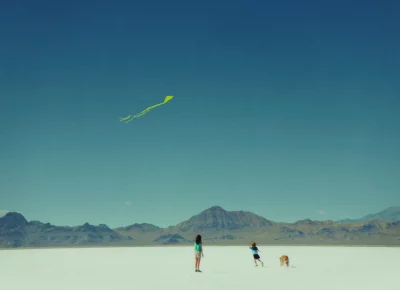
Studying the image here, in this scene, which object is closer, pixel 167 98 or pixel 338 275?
pixel 338 275

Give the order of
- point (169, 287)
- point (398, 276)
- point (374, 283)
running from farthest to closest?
point (398, 276) < point (374, 283) < point (169, 287)

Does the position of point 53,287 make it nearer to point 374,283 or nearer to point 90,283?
point 90,283

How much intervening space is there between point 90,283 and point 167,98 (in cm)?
1419

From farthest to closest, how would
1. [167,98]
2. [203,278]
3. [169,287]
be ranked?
1. [167,98]
2. [203,278]
3. [169,287]

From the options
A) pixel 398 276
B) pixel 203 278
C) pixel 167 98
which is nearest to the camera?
pixel 203 278

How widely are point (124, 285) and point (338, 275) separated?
12412mm

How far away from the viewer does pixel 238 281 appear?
22797 millimetres

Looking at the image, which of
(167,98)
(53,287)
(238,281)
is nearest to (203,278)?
(238,281)

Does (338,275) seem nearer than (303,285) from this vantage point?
No

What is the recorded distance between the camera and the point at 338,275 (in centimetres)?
2652

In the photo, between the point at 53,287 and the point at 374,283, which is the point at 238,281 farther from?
the point at 53,287

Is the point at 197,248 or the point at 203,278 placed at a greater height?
the point at 197,248

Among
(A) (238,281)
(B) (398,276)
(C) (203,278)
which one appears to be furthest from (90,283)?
(B) (398,276)

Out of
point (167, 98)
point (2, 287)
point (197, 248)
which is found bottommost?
point (2, 287)
